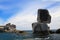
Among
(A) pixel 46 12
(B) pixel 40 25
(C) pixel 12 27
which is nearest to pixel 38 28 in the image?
(B) pixel 40 25

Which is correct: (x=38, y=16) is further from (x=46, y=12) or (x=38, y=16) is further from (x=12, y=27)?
(x=12, y=27)

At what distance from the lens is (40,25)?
10825cm

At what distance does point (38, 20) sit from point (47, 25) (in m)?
5.98

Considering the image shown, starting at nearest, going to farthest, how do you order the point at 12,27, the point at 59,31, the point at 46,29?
1. the point at 46,29
2. the point at 59,31
3. the point at 12,27

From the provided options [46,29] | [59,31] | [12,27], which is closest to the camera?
[46,29]

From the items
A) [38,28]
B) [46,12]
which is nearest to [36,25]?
[38,28]

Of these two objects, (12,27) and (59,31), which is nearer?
(59,31)

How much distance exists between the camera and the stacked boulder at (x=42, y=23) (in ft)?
354

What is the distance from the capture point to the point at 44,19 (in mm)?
109062

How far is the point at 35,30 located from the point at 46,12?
1169cm

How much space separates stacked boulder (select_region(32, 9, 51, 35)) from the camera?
10775 centimetres

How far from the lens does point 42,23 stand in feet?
355

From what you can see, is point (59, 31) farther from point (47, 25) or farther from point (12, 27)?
point (12, 27)

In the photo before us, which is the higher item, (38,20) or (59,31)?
(38,20)
